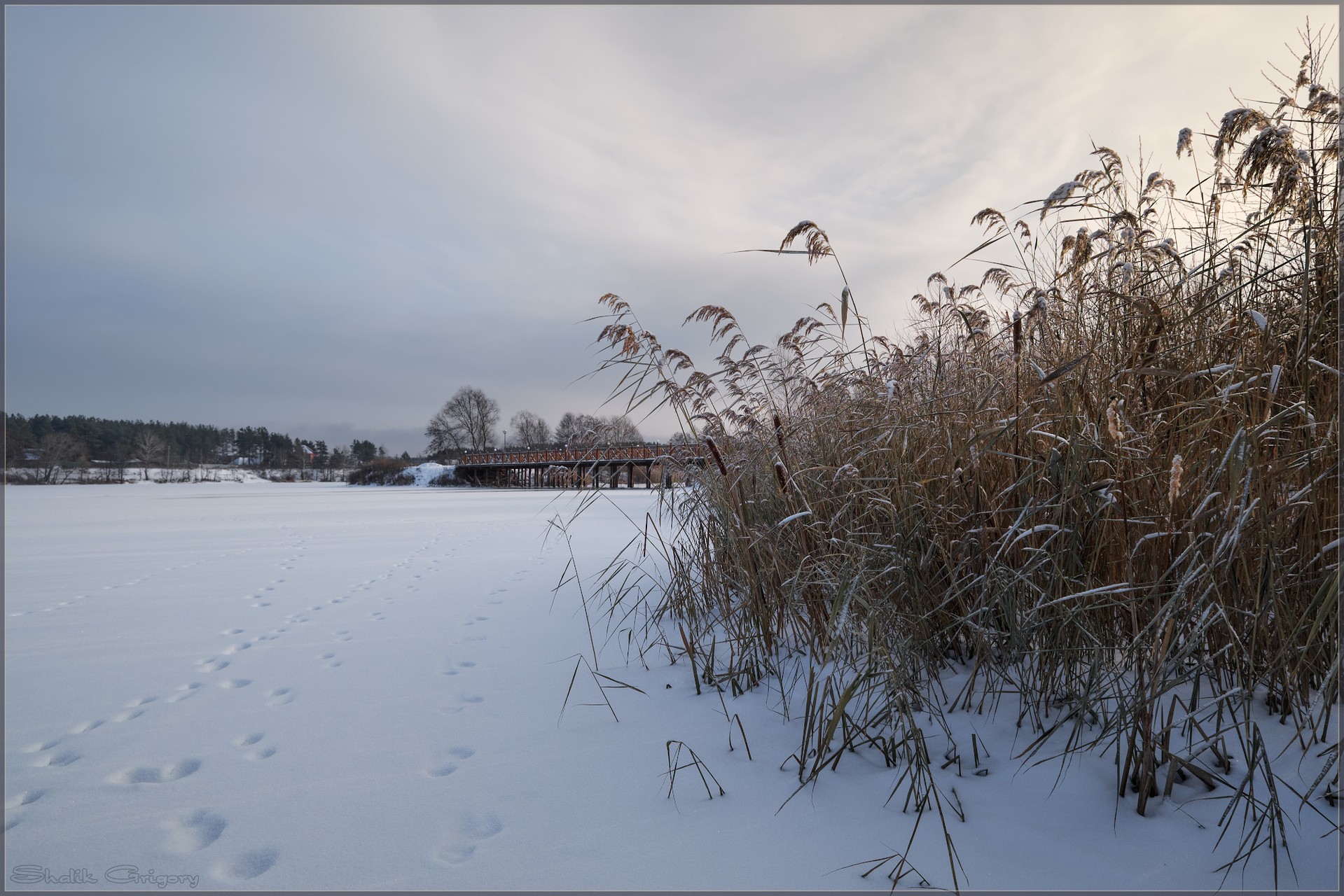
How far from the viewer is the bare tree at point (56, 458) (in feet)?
118

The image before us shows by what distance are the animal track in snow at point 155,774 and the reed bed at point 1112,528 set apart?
1.87m

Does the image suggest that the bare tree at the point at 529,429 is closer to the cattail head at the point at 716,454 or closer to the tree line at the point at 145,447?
the tree line at the point at 145,447

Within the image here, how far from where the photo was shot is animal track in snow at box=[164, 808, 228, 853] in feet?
5.13

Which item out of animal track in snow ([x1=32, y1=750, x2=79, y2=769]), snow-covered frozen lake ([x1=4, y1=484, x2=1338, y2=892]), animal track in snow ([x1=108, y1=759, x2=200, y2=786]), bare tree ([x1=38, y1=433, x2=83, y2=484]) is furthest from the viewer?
bare tree ([x1=38, y1=433, x2=83, y2=484])

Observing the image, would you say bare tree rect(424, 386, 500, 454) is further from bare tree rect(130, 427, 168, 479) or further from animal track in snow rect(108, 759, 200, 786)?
animal track in snow rect(108, 759, 200, 786)

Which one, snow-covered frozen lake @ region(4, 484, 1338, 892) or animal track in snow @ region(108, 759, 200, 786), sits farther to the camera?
animal track in snow @ region(108, 759, 200, 786)

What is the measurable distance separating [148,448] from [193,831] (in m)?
68.2

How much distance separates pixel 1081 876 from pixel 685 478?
254 centimetres

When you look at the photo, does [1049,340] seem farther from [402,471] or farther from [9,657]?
[402,471]

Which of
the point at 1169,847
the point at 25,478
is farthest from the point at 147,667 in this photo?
the point at 25,478

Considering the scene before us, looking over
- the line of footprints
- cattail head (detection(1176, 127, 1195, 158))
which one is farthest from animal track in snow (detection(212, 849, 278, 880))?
cattail head (detection(1176, 127, 1195, 158))

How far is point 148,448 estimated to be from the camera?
169 ft

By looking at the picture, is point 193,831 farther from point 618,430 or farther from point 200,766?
point 618,430

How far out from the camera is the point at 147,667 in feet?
9.57
